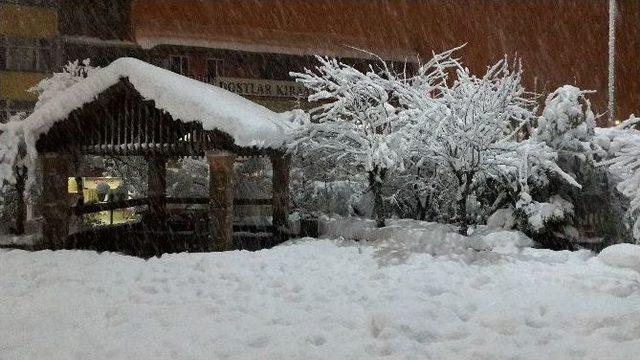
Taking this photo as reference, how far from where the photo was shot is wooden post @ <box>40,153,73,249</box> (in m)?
12.5

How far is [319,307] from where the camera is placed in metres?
7.32

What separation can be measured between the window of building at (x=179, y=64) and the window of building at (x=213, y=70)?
0.91 metres

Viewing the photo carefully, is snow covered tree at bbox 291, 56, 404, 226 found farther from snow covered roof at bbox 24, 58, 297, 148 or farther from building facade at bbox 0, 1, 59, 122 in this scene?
building facade at bbox 0, 1, 59, 122

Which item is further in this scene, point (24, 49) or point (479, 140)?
point (24, 49)

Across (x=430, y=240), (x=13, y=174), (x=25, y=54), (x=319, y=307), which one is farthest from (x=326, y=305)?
(x=25, y=54)

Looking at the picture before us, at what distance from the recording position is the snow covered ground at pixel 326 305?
18.6 feet

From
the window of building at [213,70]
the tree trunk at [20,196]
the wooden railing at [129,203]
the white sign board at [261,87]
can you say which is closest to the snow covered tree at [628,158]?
the wooden railing at [129,203]

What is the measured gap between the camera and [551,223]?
1195 centimetres

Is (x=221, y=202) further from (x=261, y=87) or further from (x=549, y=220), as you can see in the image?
(x=261, y=87)

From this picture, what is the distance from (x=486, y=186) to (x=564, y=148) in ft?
6.46

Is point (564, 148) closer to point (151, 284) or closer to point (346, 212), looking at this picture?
point (346, 212)

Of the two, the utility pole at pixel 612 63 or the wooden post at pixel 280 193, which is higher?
the utility pole at pixel 612 63

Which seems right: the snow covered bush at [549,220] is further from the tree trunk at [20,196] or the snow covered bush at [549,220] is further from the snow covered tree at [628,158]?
the tree trunk at [20,196]

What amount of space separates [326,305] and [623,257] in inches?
206
